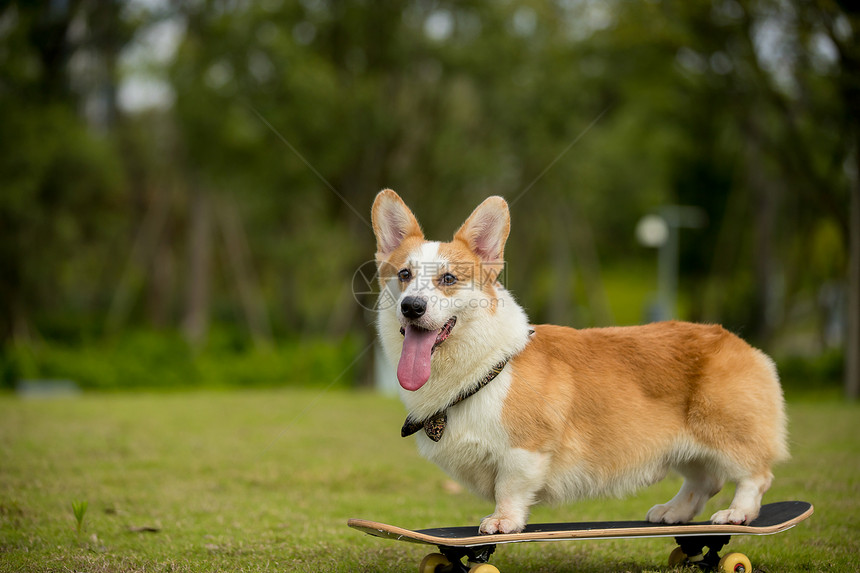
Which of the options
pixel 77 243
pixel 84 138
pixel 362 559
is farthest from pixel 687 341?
pixel 77 243

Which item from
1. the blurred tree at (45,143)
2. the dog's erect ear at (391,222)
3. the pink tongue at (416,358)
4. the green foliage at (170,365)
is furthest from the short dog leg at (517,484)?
the blurred tree at (45,143)

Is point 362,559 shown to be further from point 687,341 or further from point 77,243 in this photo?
point 77,243

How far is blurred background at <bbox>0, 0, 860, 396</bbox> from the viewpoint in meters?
18.4

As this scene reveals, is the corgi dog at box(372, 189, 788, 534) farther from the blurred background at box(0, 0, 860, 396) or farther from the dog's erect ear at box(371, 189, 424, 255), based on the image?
the blurred background at box(0, 0, 860, 396)

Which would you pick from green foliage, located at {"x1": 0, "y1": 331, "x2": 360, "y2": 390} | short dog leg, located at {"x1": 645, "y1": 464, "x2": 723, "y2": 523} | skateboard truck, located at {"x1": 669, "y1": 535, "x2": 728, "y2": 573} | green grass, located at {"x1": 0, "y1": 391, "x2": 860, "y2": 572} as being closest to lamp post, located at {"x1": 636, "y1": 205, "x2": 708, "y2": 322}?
green foliage, located at {"x1": 0, "y1": 331, "x2": 360, "y2": 390}

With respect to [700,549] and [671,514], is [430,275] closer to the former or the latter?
[671,514]

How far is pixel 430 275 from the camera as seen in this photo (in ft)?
14.7

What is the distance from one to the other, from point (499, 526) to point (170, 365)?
59.6ft

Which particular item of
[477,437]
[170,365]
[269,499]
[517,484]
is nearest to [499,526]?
[517,484]

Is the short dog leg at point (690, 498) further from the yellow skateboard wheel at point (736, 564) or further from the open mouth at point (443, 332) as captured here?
the open mouth at point (443, 332)

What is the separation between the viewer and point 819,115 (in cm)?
1838

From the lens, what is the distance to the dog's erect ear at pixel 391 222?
489cm

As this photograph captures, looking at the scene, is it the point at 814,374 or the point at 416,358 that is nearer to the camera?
the point at 416,358

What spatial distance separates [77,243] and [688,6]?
20.6m
